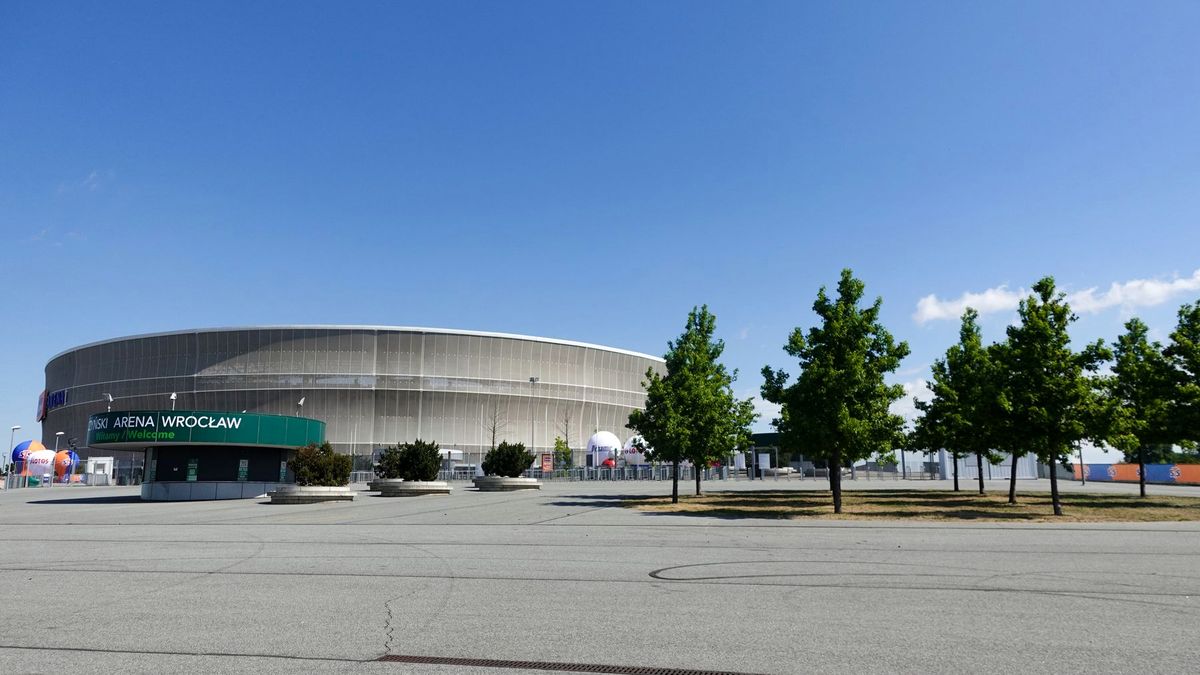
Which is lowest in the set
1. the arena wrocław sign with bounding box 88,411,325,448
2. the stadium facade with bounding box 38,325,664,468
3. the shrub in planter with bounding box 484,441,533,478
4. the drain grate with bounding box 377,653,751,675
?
the shrub in planter with bounding box 484,441,533,478

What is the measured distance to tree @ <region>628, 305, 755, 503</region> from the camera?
3322 centimetres

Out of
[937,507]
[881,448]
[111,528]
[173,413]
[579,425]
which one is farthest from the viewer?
[579,425]

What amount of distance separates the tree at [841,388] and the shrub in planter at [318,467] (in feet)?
→ 70.1

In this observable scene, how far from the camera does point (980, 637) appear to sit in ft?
23.5

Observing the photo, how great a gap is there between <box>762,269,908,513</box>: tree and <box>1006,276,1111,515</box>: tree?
391 cm

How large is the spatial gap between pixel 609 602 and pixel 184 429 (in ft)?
125

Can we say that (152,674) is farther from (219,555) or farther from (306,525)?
(306,525)

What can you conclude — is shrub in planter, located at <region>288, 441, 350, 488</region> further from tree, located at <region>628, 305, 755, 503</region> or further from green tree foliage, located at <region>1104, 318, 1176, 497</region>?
green tree foliage, located at <region>1104, 318, 1176, 497</region>

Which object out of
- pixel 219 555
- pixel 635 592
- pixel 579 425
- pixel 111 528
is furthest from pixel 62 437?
pixel 635 592

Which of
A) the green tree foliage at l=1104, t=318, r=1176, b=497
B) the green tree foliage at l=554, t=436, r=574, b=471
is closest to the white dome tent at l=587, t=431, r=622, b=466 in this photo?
the green tree foliage at l=554, t=436, r=574, b=471

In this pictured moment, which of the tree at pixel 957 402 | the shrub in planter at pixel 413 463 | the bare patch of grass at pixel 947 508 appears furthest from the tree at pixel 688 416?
the shrub in planter at pixel 413 463

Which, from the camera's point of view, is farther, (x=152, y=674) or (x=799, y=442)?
(x=799, y=442)

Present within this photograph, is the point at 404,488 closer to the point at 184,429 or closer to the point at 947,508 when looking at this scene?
the point at 184,429

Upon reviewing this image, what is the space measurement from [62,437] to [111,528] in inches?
4901
